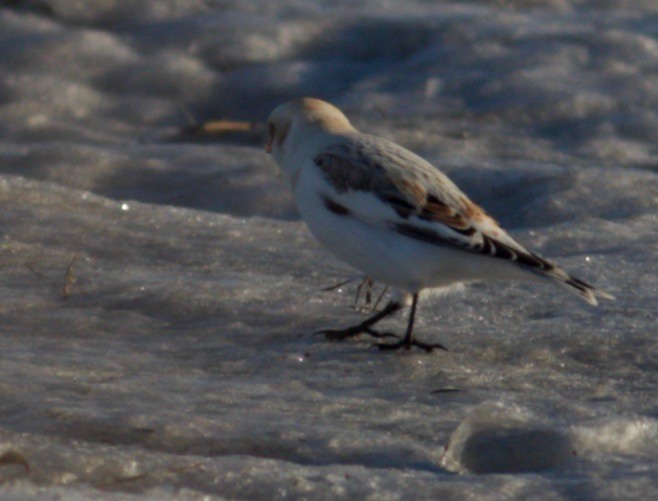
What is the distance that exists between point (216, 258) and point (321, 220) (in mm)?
885

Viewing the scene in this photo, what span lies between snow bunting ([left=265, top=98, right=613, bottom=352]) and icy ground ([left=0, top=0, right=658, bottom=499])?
22 cm

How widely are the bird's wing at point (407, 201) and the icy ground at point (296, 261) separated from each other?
329 mm

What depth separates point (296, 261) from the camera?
473 centimetres

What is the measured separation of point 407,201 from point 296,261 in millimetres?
1019

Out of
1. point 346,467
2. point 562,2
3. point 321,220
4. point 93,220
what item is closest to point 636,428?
point 346,467

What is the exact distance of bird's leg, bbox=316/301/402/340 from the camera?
3924mm

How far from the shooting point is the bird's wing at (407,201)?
12.1 ft

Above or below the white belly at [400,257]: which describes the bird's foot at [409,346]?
below

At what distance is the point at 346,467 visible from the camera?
9.02 feet

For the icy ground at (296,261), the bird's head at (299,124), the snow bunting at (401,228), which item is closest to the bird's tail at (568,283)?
the snow bunting at (401,228)

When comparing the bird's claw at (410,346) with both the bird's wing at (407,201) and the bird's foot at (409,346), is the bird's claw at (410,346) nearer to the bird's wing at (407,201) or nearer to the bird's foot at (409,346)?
the bird's foot at (409,346)

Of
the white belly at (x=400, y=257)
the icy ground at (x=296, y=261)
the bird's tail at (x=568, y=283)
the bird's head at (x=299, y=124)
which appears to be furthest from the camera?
the bird's head at (x=299, y=124)

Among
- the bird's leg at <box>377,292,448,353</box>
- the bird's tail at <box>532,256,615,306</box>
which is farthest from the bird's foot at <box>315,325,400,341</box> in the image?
the bird's tail at <box>532,256,615,306</box>

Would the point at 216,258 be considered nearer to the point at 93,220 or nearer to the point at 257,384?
the point at 93,220
